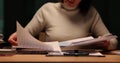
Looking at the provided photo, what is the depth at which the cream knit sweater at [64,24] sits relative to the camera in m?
1.86

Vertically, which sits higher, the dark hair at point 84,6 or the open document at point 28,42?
the dark hair at point 84,6

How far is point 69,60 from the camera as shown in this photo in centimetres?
99

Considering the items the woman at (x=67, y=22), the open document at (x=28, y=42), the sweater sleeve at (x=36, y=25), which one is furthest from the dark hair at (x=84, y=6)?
the open document at (x=28, y=42)

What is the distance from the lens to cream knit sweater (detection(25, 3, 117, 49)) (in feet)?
6.10

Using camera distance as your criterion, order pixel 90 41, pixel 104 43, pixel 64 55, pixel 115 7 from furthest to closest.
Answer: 1. pixel 115 7
2. pixel 104 43
3. pixel 90 41
4. pixel 64 55

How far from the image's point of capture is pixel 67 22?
6.30ft

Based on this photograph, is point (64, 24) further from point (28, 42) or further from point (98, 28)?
point (28, 42)

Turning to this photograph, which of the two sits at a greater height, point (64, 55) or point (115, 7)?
point (115, 7)

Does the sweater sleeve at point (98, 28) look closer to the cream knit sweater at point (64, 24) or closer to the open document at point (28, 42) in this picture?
the cream knit sweater at point (64, 24)

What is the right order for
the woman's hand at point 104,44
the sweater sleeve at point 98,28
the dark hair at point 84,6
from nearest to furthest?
the woman's hand at point 104,44 < the sweater sleeve at point 98,28 < the dark hair at point 84,6

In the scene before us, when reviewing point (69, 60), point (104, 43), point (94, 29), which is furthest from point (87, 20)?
point (69, 60)

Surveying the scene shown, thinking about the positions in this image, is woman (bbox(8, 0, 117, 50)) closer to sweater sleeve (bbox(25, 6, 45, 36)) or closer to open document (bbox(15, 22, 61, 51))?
sweater sleeve (bbox(25, 6, 45, 36))

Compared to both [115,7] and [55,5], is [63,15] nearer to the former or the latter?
[55,5]

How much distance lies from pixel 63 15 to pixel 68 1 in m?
0.12
